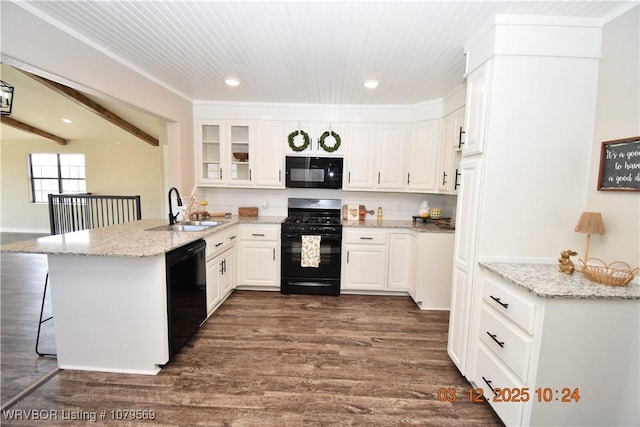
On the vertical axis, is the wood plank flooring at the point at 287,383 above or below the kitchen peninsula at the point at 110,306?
below

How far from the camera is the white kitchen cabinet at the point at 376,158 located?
3.57 m

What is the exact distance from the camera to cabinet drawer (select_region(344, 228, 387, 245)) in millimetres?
3355

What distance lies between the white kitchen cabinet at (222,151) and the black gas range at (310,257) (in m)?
1.02

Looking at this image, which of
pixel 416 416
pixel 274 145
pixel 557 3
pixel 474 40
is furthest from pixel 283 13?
pixel 416 416

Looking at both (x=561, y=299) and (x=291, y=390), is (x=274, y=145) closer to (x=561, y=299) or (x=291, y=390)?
(x=291, y=390)

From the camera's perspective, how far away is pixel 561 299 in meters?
1.31

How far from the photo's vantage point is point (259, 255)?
11.2 ft

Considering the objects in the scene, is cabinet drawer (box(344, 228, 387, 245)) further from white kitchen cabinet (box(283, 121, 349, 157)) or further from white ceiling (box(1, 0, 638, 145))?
white ceiling (box(1, 0, 638, 145))

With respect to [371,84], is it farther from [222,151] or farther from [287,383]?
[287,383]

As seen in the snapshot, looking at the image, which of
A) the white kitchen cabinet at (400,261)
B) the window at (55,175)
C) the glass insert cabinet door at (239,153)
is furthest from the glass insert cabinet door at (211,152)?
the window at (55,175)

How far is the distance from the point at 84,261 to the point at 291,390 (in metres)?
1.69

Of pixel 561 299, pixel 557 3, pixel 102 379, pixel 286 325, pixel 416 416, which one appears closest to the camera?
pixel 561 299

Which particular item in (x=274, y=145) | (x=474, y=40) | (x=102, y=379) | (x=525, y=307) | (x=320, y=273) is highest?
(x=474, y=40)

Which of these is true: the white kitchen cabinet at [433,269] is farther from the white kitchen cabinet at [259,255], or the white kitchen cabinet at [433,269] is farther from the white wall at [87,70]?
the white wall at [87,70]
